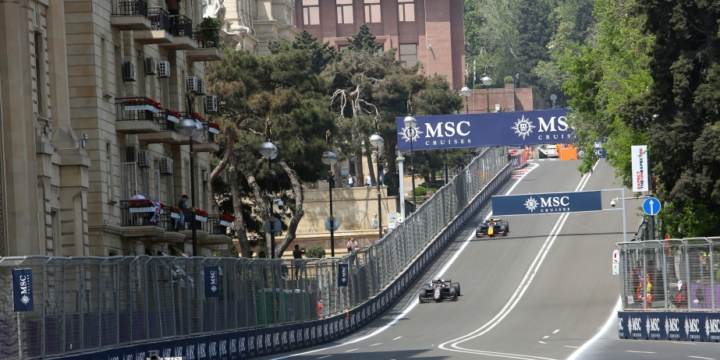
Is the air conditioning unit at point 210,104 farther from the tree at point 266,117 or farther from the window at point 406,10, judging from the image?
the window at point 406,10

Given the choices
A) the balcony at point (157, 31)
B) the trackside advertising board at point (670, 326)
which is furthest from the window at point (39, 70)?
the trackside advertising board at point (670, 326)

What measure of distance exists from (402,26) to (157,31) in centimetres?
9681

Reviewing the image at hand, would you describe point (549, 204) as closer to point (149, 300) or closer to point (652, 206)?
point (652, 206)

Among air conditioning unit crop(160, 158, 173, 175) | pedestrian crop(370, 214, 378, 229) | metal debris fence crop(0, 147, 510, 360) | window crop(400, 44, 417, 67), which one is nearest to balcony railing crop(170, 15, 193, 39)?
air conditioning unit crop(160, 158, 173, 175)

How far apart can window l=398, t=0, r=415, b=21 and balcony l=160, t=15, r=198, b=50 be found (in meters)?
93.1

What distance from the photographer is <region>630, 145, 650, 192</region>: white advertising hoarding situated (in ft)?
142

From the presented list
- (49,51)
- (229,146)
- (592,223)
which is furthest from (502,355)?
(592,223)

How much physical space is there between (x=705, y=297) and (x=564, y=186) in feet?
178

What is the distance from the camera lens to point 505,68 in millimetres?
171125

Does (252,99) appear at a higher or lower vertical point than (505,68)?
lower

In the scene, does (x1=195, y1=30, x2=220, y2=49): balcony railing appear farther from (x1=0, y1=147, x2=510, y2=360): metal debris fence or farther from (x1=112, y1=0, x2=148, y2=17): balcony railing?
(x1=0, y1=147, x2=510, y2=360): metal debris fence

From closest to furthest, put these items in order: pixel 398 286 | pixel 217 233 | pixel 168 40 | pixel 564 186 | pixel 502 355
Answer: pixel 502 355 → pixel 168 40 → pixel 217 233 → pixel 398 286 → pixel 564 186

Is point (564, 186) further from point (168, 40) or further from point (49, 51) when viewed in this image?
point (49, 51)

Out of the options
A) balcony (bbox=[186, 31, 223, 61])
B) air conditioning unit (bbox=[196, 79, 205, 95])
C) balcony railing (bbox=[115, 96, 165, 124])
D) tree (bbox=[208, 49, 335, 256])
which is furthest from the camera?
tree (bbox=[208, 49, 335, 256])
